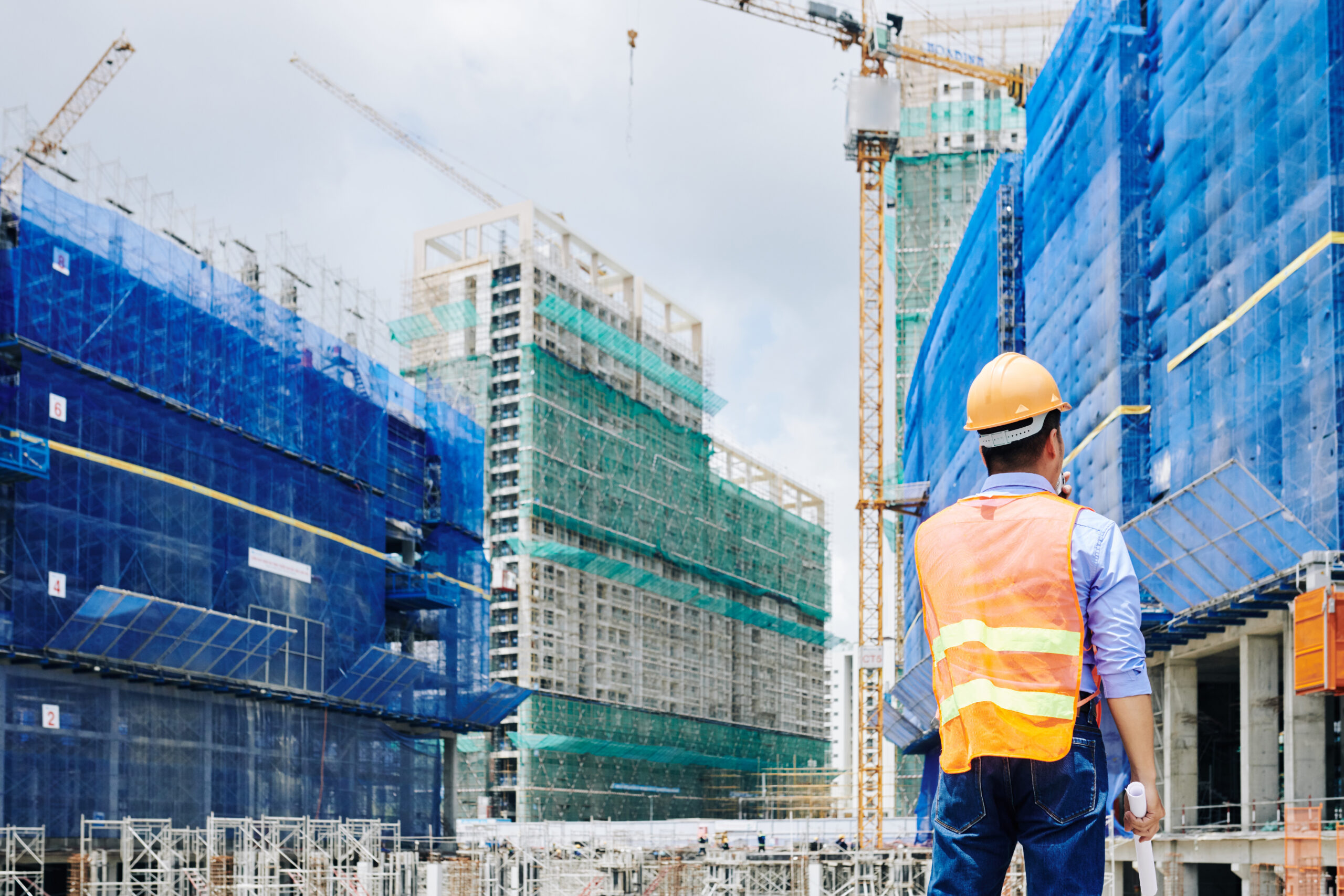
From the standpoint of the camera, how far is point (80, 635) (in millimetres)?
42469

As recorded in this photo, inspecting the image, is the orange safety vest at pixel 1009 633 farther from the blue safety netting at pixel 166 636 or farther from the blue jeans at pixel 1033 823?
the blue safety netting at pixel 166 636

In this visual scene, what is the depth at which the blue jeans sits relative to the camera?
4.70 meters

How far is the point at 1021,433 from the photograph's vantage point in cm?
509

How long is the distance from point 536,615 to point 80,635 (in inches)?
1914

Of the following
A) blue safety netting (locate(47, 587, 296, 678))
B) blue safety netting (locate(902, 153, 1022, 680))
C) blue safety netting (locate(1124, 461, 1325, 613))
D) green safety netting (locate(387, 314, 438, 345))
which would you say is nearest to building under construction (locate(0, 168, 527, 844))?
blue safety netting (locate(47, 587, 296, 678))

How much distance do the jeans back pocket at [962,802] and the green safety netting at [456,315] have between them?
92.5 meters

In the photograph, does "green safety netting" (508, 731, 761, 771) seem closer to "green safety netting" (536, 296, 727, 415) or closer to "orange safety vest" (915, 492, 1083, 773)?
"green safety netting" (536, 296, 727, 415)

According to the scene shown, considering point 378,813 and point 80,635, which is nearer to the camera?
point 80,635

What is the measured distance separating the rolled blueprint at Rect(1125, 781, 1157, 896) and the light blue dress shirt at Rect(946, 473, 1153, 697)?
269mm

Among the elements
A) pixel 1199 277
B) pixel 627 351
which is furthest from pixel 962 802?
pixel 627 351

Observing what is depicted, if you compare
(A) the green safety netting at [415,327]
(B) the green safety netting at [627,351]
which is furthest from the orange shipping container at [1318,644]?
(A) the green safety netting at [415,327]

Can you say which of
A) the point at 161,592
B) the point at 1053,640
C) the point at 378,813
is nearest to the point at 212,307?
the point at 161,592

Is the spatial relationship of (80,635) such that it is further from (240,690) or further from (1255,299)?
(1255,299)

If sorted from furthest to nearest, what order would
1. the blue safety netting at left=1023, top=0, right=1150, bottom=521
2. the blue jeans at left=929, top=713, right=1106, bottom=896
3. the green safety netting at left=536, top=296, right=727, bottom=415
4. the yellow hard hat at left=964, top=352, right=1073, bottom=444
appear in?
the green safety netting at left=536, top=296, right=727, bottom=415
the blue safety netting at left=1023, top=0, right=1150, bottom=521
the yellow hard hat at left=964, top=352, right=1073, bottom=444
the blue jeans at left=929, top=713, right=1106, bottom=896
